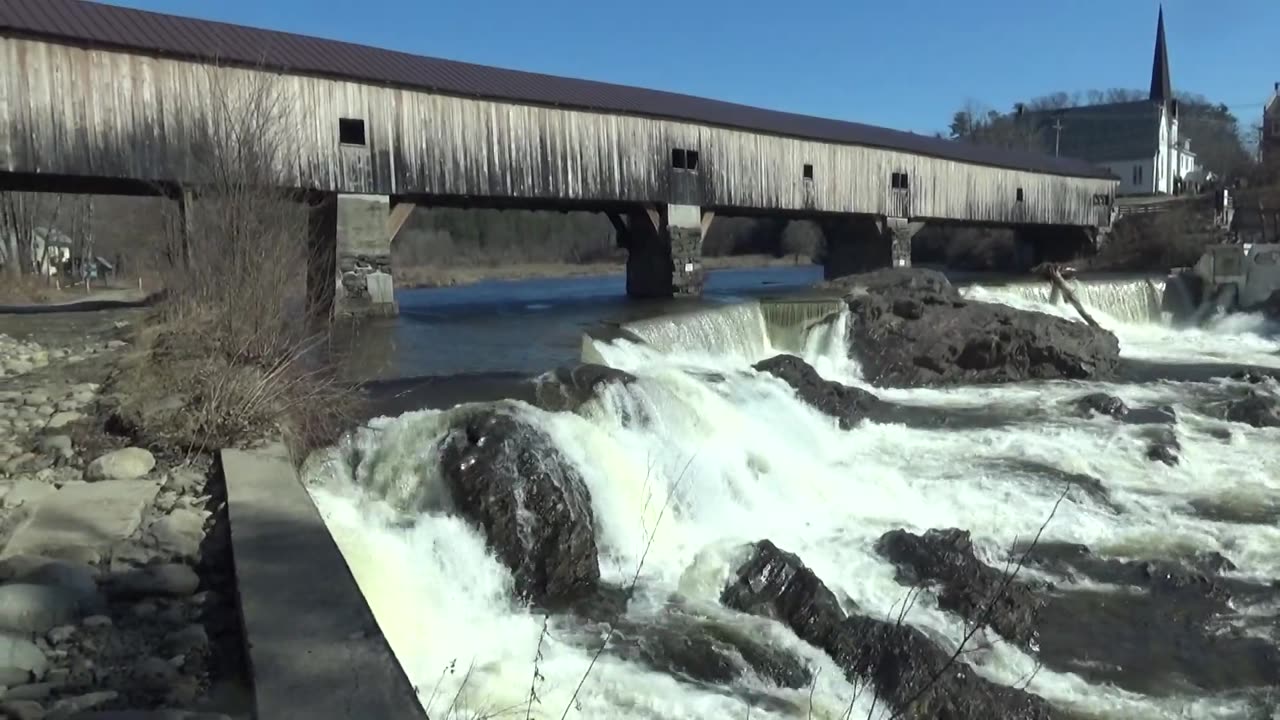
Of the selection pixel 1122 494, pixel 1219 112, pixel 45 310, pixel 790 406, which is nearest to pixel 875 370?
pixel 790 406

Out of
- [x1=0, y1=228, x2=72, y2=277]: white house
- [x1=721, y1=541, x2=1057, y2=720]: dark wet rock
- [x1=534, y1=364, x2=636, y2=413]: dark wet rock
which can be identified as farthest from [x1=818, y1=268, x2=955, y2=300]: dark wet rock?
[x1=0, y1=228, x2=72, y2=277]: white house

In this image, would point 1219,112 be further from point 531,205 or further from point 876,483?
point 876,483

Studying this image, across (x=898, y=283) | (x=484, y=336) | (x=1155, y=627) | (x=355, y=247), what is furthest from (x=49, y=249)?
(x=1155, y=627)

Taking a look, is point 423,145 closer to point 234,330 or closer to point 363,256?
point 363,256

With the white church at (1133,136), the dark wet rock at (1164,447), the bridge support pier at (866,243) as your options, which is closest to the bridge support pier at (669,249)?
the bridge support pier at (866,243)

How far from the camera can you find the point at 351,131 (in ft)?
52.6

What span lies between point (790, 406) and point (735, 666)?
5810mm

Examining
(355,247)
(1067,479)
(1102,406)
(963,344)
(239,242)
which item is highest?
(355,247)

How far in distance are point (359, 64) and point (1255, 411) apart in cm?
1549

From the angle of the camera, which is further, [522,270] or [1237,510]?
Answer: [522,270]

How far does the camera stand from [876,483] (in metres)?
9.09

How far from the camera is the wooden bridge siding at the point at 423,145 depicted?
13047 millimetres

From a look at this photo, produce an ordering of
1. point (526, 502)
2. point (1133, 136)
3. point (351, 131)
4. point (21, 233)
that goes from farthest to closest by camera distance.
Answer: point (1133, 136) < point (21, 233) < point (351, 131) < point (526, 502)

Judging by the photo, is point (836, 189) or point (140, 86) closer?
point (140, 86)
